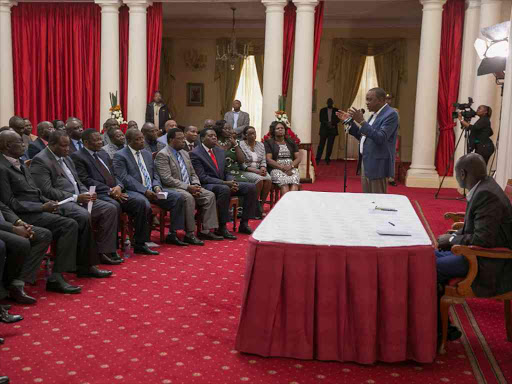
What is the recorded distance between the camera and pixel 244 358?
11.5 ft

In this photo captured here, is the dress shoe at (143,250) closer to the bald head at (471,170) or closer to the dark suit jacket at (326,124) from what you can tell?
the bald head at (471,170)

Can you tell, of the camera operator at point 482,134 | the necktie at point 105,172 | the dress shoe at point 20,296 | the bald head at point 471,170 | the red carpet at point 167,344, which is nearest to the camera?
the red carpet at point 167,344

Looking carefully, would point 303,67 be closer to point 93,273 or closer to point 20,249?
point 93,273

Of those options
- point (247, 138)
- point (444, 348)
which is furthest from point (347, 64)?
point (444, 348)

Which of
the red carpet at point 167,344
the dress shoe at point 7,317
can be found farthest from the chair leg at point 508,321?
the dress shoe at point 7,317

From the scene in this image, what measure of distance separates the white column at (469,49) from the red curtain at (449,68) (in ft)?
0.52

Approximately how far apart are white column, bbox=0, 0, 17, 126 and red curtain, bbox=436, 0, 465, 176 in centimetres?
880

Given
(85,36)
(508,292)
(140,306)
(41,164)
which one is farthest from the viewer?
(85,36)

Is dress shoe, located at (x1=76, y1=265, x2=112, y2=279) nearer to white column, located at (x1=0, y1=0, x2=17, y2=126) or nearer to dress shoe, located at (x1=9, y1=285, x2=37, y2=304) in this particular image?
dress shoe, located at (x1=9, y1=285, x2=37, y2=304)

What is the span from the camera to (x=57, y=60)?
12680 mm

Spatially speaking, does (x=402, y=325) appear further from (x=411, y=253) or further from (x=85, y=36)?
(x=85, y=36)

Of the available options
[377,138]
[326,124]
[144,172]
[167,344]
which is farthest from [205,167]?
[326,124]

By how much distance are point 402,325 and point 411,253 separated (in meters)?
0.41

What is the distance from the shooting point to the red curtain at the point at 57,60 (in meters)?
12.5
